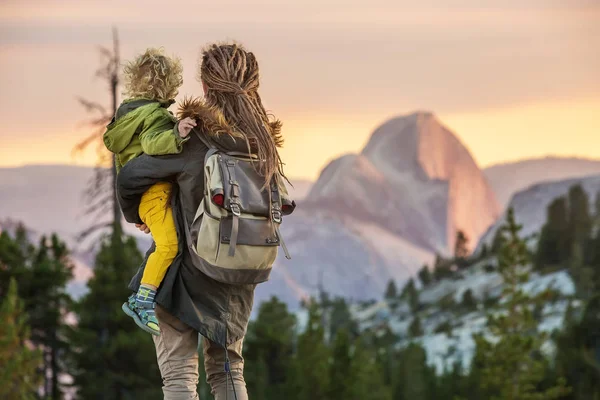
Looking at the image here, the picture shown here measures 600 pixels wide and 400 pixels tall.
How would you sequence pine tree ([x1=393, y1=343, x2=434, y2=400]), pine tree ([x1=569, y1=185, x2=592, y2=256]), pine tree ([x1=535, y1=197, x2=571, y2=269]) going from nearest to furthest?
pine tree ([x1=393, y1=343, x2=434, y2=400])
pine tree ([x1=569, y1=185, x2=592, y2=256])
pine tree ([x1=535, y1=197, x2=571, y2=269])

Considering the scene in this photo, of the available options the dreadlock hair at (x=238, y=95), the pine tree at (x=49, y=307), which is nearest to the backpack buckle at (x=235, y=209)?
the dreadlock hair at (x=238, y=95)

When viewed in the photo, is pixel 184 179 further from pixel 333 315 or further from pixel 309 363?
pixel 333 315

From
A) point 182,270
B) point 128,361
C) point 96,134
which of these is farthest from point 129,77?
point 128,361

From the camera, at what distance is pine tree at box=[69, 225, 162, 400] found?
6016cm

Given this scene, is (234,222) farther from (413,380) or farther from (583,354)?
(413,380)

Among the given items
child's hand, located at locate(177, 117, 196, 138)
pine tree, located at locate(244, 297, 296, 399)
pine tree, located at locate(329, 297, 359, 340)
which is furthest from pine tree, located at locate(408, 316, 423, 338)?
child's hand, located at locate(177, 117, 196, 138)

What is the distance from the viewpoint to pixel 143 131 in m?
6.86

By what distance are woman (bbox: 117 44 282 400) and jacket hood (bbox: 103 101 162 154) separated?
0.15 meters

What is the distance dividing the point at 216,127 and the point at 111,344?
55661mm

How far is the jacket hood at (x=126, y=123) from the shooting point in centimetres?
685

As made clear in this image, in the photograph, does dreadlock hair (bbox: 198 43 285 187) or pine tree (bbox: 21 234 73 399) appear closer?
dreadlock hair (bbox: 198 43 285 187)

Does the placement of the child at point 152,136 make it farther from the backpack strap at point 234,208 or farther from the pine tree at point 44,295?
the pine tree at point 44,295

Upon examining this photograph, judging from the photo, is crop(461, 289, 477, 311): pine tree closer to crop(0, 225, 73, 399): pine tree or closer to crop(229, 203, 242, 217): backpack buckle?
crop(0, 225, 73, 399): pine tree

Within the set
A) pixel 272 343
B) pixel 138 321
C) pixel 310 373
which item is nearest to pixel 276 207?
pixel 138 321
